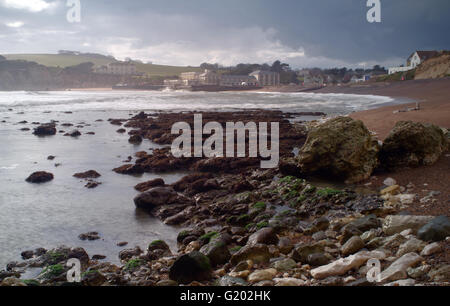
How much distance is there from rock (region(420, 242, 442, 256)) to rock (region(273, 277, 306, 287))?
1.71 meters

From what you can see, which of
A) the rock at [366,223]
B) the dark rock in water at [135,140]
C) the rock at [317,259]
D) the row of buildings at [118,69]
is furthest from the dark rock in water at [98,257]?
the row of buildings at [118,69]

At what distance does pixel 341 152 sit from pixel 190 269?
6.62 m

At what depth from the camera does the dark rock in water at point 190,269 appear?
19.4 feet

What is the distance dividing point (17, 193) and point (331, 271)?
34.5 feet

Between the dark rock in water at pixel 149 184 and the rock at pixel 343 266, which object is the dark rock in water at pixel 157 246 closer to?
the rock at pixel 343 266

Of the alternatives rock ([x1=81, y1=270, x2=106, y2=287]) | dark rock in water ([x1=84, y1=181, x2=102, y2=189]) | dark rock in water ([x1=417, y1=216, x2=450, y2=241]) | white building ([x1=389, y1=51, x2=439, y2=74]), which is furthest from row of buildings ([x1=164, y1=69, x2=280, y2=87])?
rock ([x1=81, y1=270, x2=106, y2=287])

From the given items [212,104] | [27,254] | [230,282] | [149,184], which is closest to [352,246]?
[230,282]

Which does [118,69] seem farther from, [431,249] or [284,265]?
[431,249]

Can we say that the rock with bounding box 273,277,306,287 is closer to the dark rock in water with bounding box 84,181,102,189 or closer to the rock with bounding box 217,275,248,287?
the rock with bounding box 217,275,248,287

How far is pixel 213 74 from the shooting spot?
5674 inches

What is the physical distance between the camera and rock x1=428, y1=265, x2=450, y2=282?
4.53 metres

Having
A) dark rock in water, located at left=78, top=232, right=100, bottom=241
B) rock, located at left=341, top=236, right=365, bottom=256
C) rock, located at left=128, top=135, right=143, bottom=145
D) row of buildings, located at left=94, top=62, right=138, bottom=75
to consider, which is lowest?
dark rock in water, located at left=78, top=232, right=100, bottom=241
